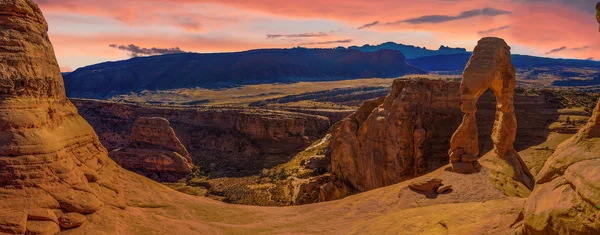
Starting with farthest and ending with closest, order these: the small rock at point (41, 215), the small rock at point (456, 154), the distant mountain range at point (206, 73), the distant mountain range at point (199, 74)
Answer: the distant mountain range at point (199, 74) → the distant mountain range at point (206, 73) → the small rock at point (456, 154) → the small rock at point (41, 215)

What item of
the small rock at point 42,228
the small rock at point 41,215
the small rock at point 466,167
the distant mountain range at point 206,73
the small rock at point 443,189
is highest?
the distant mountain range at point 206,73

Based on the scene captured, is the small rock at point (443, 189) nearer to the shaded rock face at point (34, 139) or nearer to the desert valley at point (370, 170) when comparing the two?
the desert valley at point (370, 170)

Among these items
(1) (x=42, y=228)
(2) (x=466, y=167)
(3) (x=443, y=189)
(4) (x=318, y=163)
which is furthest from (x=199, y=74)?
(1) (x=42, y=228)

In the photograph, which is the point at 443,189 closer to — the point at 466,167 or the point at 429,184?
the point at 429,184

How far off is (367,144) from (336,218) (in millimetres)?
9825

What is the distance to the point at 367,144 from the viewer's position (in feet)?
83.6

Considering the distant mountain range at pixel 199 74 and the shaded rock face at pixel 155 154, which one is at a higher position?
the distant mountain range at pixel 199 74

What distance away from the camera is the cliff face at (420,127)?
22.5 meters

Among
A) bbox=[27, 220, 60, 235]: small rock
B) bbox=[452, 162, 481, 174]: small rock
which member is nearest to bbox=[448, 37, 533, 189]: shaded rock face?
bbox=[452, 162, 481, 174]: small rock

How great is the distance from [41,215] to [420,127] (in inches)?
748

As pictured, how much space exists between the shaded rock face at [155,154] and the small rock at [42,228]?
32.3 metres

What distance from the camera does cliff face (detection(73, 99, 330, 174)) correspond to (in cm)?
5372

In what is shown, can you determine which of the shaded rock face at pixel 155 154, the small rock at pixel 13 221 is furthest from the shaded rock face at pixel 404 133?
the shaded rock face at pixel 155 154

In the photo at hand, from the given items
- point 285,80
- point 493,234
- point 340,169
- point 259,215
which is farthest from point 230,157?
point 285,80
